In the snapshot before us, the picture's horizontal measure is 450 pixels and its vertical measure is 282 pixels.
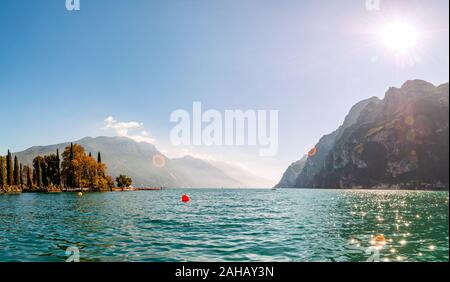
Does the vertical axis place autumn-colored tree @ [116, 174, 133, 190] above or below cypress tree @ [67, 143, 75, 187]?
below

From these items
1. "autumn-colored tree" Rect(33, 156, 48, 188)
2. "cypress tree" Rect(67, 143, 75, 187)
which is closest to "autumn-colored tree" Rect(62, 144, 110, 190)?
"cypress tree" Rect(67, 143, 75, 187)

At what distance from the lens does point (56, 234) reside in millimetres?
23078

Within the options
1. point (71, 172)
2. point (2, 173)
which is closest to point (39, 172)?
point (2, 173)

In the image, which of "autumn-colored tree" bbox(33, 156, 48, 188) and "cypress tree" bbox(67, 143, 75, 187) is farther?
"autumn-colored tree" bbox(33, 156, 48, 188)

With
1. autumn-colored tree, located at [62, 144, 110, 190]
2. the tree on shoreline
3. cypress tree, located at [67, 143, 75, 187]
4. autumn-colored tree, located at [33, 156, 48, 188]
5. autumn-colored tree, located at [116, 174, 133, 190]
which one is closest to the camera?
the tree on shoreline

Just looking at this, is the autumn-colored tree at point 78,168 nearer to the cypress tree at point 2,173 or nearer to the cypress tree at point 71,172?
the cypress tree at point 71,172

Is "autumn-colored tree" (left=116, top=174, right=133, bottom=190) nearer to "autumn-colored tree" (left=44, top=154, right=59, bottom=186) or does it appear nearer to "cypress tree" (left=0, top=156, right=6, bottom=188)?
"autumn-colored tree" (left=44, top=154, right=59, bottom=186)

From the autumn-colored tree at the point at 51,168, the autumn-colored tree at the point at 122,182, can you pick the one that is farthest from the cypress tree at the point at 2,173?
the autumn-colored tree at the point at 122,182

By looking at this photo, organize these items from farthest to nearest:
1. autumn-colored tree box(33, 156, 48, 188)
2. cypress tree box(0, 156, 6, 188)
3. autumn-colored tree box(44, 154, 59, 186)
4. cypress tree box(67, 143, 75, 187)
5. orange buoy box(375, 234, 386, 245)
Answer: autumn-colored tree box(44, 154, 59, 186)
autumn-colored tree box(33, 156, 48, 188)
cypress tree box(67, 143, 75, 187)
cypress tree box(0, 156, 6, 188)
orange buoy box(375, 234, 386, 245)

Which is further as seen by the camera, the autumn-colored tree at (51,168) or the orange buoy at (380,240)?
the autumn-colored tree at (51,168)

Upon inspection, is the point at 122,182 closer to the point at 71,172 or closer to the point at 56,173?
the point at 56,173

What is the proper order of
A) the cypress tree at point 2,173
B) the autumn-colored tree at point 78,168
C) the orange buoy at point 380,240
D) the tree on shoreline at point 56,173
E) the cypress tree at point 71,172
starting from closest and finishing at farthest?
1. the orange buoy at point 380,240
2. the cypress tree at point 2,173
3. the tree on shoreline at point 56,173
4. the autumn-colored tree at point 78,168
5. the cypress tree at point 71,172
